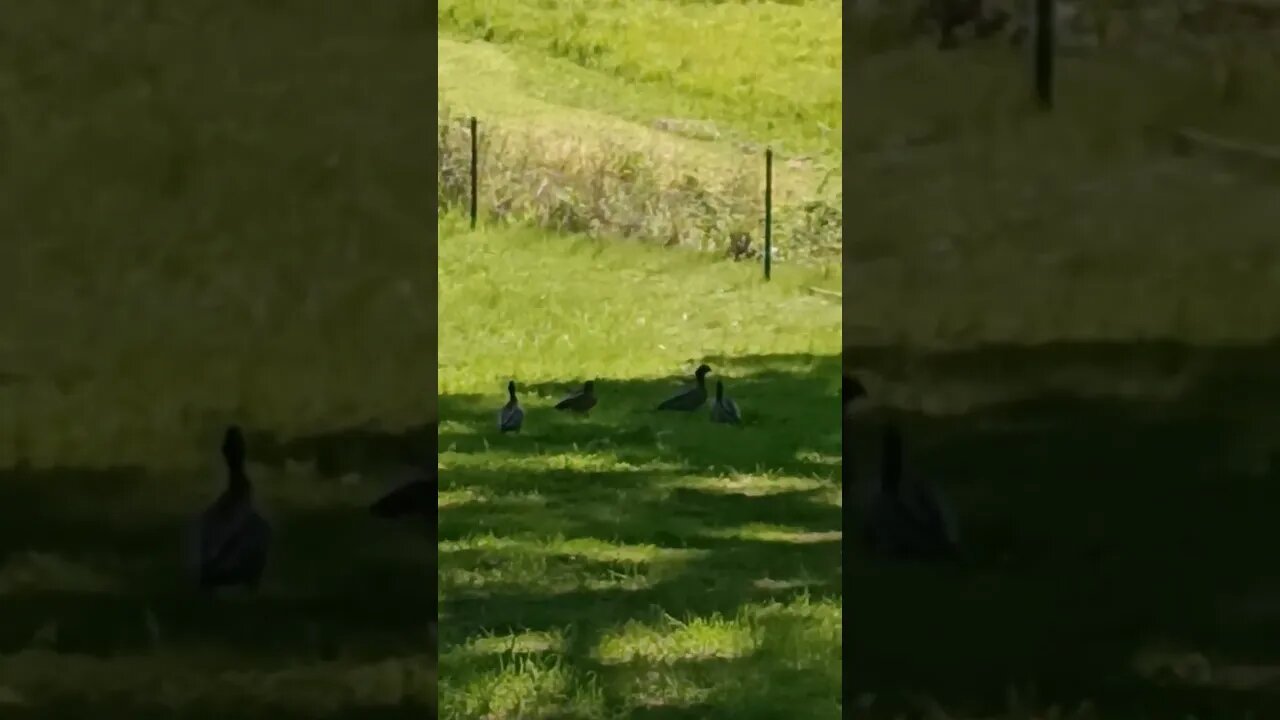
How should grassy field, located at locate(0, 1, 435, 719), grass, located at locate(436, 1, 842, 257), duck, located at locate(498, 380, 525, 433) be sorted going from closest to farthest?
grassy field, located at locate(0, 1, 435, 719), duck, located at locate(498, 380, 525, 433), grass, located at locate(436, 1, 842, 257)

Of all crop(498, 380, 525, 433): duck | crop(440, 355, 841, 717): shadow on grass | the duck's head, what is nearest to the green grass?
crop(440, 355, 841, 717): shadow on grass

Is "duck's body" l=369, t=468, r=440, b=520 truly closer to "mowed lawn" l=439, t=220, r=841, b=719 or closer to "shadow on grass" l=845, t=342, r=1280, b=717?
"shadow on grass" l=845, t=342, r=1280, b=717

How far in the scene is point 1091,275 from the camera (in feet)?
7.54

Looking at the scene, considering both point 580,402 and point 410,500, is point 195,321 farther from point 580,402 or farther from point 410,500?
point 580,402

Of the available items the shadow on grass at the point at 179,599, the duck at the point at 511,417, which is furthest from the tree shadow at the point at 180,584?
the duck at the point at 511,417

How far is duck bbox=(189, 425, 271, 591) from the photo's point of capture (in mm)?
2229

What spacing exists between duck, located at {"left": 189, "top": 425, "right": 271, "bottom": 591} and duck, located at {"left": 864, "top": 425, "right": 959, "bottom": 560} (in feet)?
3.16

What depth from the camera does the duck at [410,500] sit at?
2.24 metres

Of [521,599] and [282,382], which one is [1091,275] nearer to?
[282,382]

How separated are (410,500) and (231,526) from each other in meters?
Answer: 0.28

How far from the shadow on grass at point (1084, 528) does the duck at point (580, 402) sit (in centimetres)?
330

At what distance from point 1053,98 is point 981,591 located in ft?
2.62

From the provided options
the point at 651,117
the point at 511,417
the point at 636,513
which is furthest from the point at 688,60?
the point at 636,513

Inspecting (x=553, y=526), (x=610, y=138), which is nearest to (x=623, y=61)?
(x=610, y=138)
